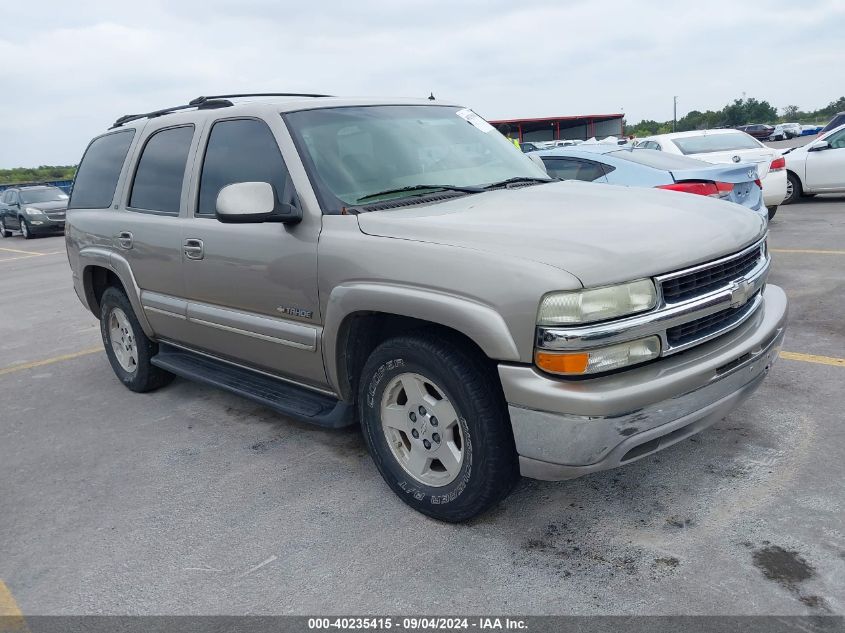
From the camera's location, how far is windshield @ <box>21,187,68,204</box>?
21.9m

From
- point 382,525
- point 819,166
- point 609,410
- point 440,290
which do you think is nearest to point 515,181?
point 440,290

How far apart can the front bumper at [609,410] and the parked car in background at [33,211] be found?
67.1 ft

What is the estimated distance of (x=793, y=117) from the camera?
108875 millimetres

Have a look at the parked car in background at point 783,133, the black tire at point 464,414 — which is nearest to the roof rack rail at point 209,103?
the black tire at point 464,414

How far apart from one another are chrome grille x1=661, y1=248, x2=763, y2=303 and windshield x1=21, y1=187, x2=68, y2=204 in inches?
885

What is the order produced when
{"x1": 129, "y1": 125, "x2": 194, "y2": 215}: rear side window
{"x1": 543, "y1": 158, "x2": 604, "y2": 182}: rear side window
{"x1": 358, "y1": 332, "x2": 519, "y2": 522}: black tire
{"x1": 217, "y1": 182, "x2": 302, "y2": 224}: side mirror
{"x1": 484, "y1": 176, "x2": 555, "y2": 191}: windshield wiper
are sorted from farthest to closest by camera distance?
1. {"x1": 543, "y1": 158, "x2": 604, "y2": 182}: rear side window
2. {"x1": 129, "y1": 125, "x2": 194, "y2": 215}: rear side window
3. {"x1": 484, "y1": 176, "x2": 555, "y2": 191}: windshield wiper
4. {"x1": 217, "y1": 182, "x2": 302, "y2": 224}: side mirror
5. {"x1": 358, "y1": 332, "x2": 519, "y2": 522}: black tire

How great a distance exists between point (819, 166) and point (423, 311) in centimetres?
1295

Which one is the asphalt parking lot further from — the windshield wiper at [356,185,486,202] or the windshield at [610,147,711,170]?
the windshield at [610,147,711,170]

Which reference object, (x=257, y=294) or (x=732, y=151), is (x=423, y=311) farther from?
(x=732, y=151)

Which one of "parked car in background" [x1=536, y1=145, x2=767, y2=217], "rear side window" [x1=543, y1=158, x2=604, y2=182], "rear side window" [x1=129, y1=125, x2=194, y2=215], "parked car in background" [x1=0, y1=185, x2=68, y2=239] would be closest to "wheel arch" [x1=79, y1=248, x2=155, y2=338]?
"rear side window" [x1=129, y1=125, x2=194, y2=215]

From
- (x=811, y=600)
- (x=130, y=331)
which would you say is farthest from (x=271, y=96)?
(x=811, y=600)

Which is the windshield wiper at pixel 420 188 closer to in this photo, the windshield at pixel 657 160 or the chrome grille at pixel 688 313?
the chrome grille at pixel 688 313

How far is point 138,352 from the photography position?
17.2ft

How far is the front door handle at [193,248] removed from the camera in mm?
4152
